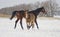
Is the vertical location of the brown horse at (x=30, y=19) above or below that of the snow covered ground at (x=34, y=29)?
above

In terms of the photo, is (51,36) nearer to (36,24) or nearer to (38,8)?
(36,24)

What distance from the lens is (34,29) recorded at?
206 centimetres

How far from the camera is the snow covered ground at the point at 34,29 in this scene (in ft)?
6.53

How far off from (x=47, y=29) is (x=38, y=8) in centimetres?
25

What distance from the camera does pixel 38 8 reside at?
2.09 metres

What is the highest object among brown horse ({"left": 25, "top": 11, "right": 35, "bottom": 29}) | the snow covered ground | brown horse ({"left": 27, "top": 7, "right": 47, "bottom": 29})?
brown horse ({"left": 27, "top": 7, "right": 47, "bottom": 29})

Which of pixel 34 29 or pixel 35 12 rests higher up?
pixel 35 12

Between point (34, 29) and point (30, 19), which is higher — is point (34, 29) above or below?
below

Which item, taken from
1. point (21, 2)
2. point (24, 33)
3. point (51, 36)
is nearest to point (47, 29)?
point (51, 36)

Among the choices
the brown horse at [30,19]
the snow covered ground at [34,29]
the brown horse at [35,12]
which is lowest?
the snow covered ground at [34,29]

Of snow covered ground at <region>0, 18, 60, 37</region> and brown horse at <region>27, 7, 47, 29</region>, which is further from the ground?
brown horse at <region>27, 7, 47, 29</region>

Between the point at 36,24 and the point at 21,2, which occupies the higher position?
the point at 21,2

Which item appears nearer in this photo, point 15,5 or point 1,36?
point 1,36

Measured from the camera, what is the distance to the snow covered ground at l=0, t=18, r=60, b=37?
1.99 meters
